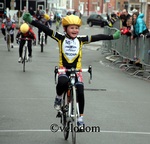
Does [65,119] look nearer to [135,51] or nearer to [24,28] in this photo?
[24,28]

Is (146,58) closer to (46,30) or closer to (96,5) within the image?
(46,30)

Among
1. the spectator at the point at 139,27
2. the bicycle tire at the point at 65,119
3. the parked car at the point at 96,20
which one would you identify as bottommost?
the parked car at the point at 96,20

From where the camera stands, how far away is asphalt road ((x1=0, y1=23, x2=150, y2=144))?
9.27 metres

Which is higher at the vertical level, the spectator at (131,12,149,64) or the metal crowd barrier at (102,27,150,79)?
the spectator at (131,12,149,64)

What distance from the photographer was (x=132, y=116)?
1135cm

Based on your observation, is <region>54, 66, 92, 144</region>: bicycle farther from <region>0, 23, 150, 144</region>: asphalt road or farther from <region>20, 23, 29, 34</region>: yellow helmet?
<region>20, 23, 29, 34</region>: yellow helmet

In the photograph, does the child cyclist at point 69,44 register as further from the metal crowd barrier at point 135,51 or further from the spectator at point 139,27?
the spectator at point 139,27

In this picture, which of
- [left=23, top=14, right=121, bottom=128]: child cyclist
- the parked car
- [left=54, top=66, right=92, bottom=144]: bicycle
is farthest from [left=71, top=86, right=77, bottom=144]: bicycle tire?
the parked car

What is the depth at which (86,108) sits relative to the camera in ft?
39.7

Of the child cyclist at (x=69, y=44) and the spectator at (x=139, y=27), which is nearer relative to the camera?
the child cyclist at (x=69, y=44)

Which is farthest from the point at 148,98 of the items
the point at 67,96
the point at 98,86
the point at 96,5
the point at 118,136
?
the point at 96,5

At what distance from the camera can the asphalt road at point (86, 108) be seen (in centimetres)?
927
